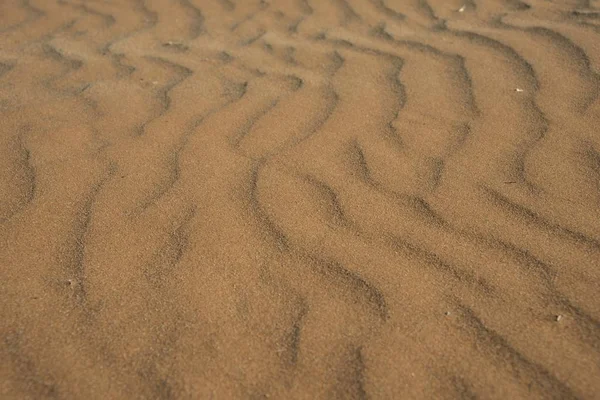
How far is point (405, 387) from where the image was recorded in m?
1.32

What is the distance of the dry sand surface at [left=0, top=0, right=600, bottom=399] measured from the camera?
4.52 feet

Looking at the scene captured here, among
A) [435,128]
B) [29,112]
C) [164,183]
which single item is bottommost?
[29,112]

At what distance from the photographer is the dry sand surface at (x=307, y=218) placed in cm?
138

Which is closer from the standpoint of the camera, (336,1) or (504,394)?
(504,394)

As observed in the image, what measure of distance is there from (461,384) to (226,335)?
1.60 ft

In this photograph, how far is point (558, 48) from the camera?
286cm

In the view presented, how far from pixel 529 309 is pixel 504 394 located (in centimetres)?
25

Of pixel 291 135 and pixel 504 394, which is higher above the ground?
pixel 504 394

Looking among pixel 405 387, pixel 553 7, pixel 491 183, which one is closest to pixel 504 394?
pixel 405 387

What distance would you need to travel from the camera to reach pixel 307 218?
181 centimetres

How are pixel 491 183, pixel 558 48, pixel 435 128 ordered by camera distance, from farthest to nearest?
pixel 558 48, pixel 435 128, pixel 491 183

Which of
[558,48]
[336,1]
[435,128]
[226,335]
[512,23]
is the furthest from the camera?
[336,1]

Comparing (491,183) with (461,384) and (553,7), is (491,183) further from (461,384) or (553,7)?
(553,7)

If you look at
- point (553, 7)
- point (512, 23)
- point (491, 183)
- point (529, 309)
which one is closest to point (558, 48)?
point (512, 23)
